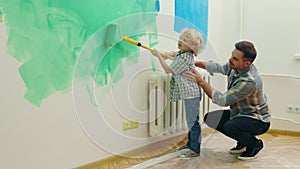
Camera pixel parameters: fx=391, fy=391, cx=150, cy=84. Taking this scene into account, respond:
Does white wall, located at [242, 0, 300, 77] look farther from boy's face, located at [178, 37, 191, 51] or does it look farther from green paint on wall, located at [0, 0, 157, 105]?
green paint on wall, located at [0, 0, 157, 105]

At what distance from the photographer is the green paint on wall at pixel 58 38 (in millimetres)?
2029

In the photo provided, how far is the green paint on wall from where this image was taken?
2029 mm

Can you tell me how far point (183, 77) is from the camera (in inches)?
105

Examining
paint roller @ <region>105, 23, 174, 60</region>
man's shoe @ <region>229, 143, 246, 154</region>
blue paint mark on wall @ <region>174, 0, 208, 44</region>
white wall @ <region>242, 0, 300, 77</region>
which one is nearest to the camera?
paint roller @ <region>105, 23, 174, 60</region>

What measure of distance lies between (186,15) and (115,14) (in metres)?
0.84

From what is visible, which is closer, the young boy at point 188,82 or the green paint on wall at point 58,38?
the green paint on wall at point 58,38

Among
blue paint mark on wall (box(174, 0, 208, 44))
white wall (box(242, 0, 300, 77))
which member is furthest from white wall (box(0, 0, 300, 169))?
blue paint mark on wall (box(174, 0, 208, 44))

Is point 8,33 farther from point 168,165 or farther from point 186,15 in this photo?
point 186,15

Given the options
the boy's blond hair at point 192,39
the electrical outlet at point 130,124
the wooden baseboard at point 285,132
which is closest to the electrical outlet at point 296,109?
the wooden baseboard at point 285,132

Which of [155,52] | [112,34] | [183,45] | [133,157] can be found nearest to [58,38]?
[112,34]

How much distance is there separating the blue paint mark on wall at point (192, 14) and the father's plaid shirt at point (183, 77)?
10.9 inches

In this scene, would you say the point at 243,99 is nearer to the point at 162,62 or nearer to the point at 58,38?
the point at 162,62

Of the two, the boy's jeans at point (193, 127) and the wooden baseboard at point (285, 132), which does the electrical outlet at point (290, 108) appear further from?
the boy's jeans at point (193, 127)

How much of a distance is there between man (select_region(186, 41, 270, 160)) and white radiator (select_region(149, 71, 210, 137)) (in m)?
0.25
